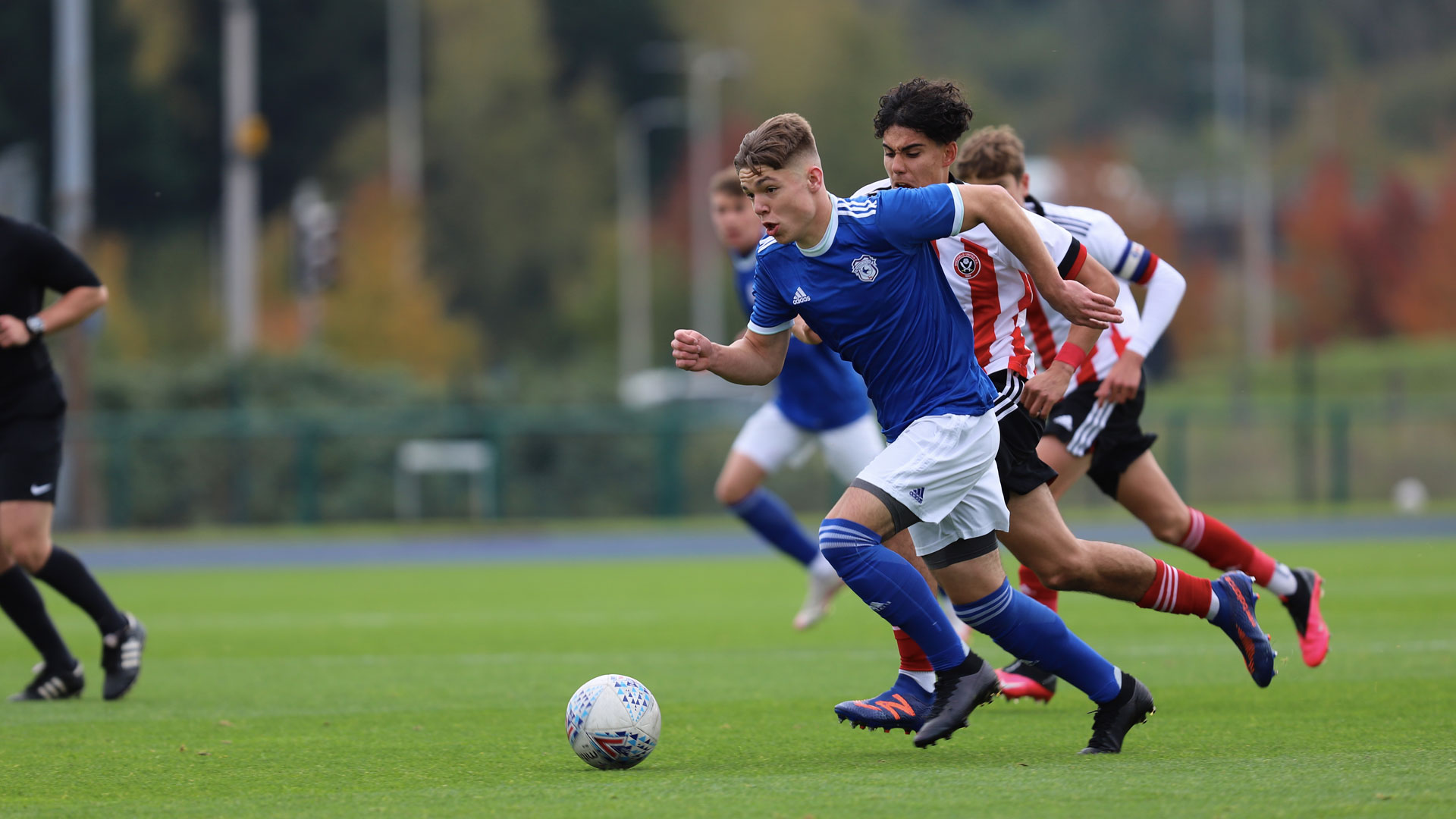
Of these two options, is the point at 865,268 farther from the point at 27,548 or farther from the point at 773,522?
the point at 773,522

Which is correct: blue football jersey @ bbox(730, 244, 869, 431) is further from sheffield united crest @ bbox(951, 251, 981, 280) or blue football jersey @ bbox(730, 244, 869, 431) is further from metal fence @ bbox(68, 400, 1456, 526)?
metal fence @ bbox(68, 400, 1456, 526)

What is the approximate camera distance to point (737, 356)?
5.61 meters

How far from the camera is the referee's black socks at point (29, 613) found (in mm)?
7406

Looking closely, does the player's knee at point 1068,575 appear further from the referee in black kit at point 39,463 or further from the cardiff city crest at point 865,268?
the referee in black kit at point 39,463

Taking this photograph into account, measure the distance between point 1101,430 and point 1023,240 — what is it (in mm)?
1981

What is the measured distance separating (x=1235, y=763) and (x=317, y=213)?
28927mm

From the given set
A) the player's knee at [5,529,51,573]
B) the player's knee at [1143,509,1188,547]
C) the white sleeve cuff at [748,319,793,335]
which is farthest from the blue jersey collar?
the player's knee at [5,529,51,573]

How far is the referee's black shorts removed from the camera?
7152 millimetres

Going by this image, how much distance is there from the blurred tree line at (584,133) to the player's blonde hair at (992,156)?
2159 cm

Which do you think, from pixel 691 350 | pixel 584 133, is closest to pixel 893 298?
pixel 691 350

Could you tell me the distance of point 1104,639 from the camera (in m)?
9.48

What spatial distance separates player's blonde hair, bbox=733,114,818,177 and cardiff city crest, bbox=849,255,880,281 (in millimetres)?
334

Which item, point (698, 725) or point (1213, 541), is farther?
point (1213, 541)

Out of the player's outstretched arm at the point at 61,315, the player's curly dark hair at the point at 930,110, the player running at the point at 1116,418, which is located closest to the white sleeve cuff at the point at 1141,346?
the player running at the point at 1116,418
